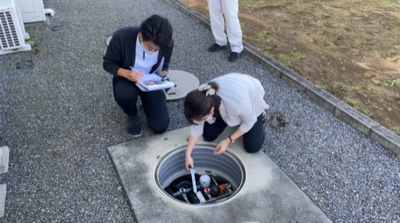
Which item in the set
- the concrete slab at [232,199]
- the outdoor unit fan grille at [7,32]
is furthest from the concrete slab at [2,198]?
the outdoor unit fan grille at [7,32]

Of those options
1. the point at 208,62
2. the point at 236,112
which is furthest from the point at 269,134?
the point at 208,62

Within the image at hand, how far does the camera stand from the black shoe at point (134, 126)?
285cm

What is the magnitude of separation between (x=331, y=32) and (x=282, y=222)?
4116 millimetres

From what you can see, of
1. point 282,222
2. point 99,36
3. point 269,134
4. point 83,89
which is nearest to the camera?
point 282,222

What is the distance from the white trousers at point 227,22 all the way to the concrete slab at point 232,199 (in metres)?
2.10

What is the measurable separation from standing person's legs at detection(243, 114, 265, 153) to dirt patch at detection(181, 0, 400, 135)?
1.45 meters

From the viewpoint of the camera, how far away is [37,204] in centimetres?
218

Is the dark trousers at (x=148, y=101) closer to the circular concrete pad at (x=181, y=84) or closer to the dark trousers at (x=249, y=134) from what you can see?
the dark trousers at (x=249, y=134)

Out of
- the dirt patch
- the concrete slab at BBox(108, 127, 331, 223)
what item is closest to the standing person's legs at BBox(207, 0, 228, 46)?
the dirt patch

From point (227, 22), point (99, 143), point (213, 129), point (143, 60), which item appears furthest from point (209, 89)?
point (227, 22)

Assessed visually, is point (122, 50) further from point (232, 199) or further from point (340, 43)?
point (340, 43)

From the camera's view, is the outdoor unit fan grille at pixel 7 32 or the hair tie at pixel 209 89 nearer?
the hair tie at pixel 209 89

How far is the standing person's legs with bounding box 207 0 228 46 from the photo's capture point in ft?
14.0

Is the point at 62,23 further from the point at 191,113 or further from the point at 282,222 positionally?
the point at 282,222
